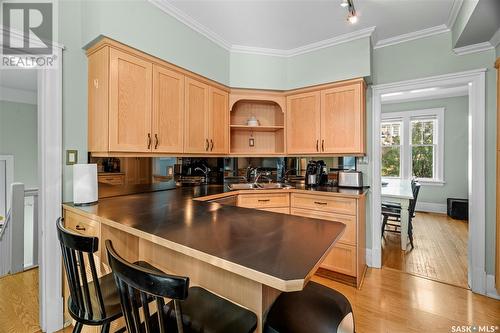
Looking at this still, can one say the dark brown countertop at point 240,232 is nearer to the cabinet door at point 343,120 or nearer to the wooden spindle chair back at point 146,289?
the wooden spindle chair back at point 146,289

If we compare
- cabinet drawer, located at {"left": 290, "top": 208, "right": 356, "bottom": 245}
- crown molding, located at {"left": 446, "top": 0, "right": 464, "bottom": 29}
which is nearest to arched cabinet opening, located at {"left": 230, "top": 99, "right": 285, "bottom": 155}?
cabinet drawer, located at {"left": 290, "top": 208, "right": 356, "bottom": 245}

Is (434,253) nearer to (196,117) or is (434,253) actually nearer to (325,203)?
(325,203)

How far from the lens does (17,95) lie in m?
4.65

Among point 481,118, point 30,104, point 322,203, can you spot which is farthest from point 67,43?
point 30,104

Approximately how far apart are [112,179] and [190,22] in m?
1.75

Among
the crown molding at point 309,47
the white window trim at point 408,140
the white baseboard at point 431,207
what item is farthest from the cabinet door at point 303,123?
the white baseboard at point 431,207

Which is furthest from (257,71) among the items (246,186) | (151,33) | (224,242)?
(224,242)

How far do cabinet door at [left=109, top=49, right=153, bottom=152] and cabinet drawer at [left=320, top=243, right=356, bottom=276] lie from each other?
2159mm

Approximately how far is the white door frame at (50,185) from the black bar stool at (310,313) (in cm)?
180

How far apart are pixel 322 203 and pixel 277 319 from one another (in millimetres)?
1806

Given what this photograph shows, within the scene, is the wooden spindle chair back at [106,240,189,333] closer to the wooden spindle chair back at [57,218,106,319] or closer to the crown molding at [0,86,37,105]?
the wooden spindle chair back at [57,218,106,319]

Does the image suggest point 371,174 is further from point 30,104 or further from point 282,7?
point 30,104

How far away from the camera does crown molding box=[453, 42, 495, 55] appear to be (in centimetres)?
225

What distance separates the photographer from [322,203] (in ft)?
8.30
